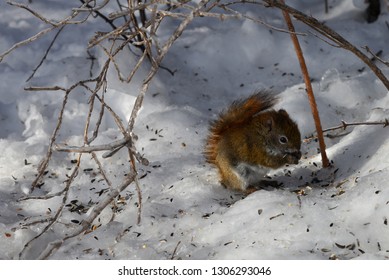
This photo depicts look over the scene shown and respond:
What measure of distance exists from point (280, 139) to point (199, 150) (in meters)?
0.63

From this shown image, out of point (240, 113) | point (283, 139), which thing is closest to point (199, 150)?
point (240, 113)

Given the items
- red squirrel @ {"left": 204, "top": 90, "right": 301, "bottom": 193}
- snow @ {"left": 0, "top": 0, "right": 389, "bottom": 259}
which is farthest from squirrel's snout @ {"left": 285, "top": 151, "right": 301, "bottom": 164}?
snow @ {"left": 0, "top": 0, "right": 389, "bottom": 259}

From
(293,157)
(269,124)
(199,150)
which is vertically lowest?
(293,157)

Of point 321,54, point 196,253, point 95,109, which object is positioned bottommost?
point 196,253

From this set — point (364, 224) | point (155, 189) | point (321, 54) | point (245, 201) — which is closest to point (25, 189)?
point (155, 189)

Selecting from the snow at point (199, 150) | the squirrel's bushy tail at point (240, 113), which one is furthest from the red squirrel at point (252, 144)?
the snow at point (199, 150)

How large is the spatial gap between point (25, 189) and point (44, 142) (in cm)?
48

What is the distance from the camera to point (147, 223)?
3197mm

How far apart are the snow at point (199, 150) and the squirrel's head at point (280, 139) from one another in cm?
15

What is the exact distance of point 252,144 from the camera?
11.7 feet

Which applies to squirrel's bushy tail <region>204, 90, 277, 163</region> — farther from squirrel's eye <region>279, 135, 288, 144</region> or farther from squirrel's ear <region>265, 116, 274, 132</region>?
squirrel's eye <region>279, 135, 288, 144</region>

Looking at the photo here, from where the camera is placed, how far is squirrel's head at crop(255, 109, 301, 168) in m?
3.56

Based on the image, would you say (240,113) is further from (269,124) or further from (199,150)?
(199,150)

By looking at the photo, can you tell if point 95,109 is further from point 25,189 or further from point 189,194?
point 189,194
